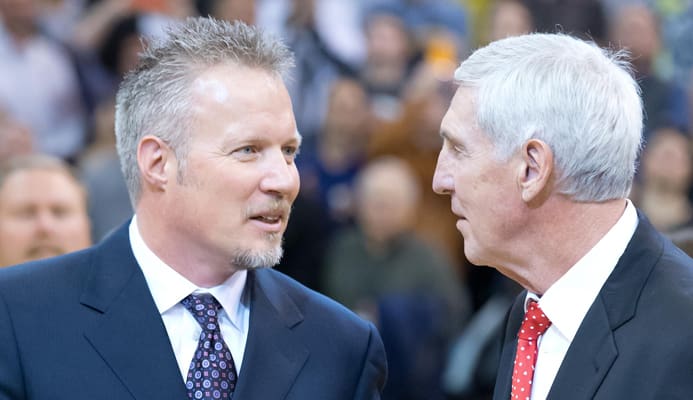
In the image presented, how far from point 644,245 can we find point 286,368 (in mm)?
1021

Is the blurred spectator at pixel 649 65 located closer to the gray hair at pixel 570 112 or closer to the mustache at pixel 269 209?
the gray hair at pixel 570 112

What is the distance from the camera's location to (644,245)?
9.58 feet

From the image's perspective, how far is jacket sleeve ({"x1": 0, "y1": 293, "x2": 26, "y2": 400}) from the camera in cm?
288

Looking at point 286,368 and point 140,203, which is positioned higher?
point 140,203

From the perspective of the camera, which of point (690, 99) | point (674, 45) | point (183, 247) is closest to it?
point (183, 247)

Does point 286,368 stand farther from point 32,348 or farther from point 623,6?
point 623,6

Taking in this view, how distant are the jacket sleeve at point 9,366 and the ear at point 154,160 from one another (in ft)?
1.79

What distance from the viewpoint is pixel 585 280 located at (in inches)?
117

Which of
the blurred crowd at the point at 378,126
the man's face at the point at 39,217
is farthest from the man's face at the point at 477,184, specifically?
the blurred crowd at the point at 378,126

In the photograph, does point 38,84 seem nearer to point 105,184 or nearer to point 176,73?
point 105,184

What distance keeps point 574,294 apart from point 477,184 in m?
0.39

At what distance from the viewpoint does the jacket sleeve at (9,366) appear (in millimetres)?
2881

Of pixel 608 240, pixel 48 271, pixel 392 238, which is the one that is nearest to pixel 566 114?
pixel 608 240

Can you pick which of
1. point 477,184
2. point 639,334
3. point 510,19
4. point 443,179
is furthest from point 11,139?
point 639,334
